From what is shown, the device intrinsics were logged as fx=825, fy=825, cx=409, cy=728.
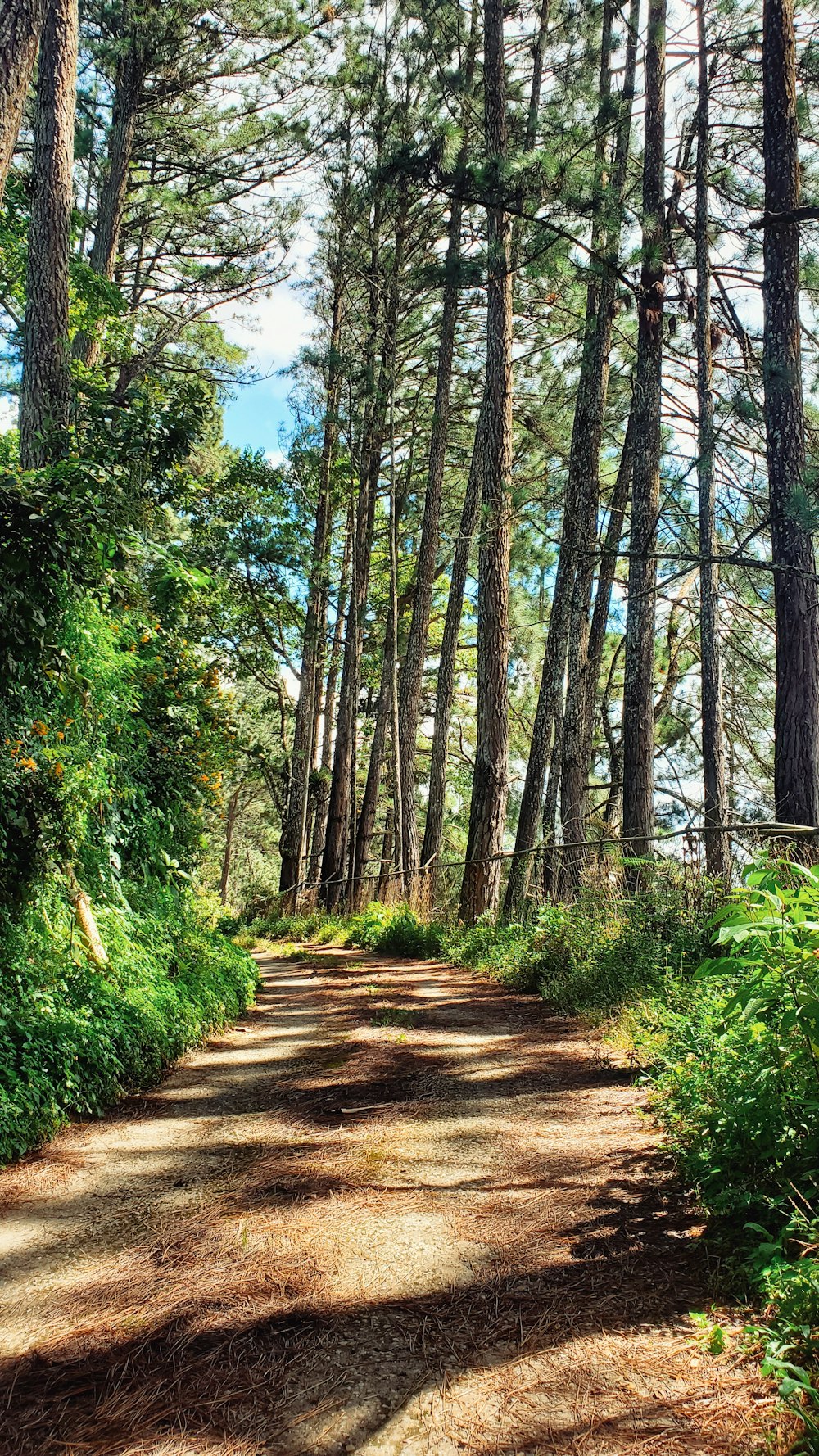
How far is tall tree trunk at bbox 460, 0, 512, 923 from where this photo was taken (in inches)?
397

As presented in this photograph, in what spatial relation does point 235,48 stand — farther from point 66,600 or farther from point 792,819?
point 792,819

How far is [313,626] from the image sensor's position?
18266 millimetres

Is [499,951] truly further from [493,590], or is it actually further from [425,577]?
[425,577]

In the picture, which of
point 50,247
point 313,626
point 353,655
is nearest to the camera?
point 50,247

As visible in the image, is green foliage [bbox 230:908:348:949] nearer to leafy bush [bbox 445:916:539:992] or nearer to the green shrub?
leafy bush [bbox 445:916:539:992]

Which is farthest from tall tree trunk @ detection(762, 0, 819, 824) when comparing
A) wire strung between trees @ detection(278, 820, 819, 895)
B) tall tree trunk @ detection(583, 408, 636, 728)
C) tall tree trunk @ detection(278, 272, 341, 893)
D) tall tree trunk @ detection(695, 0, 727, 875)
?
tall tree trunk @ detection(278, 272, 341, 893)

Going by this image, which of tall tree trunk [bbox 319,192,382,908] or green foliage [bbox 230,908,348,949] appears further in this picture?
tall tree trunk [bbox 319,192,382,908]

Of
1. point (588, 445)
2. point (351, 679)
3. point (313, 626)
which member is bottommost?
point (351, 679)

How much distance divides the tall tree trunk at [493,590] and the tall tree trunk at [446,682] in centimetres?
316

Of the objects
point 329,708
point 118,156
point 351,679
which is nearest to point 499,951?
point 351,679

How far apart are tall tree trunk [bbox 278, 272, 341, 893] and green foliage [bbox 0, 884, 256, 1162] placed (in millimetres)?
11566

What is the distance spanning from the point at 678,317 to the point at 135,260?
8.57 meters

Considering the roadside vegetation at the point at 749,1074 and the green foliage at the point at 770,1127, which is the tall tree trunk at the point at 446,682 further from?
the green foliage at the point at 770,1127

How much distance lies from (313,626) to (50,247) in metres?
11.9
